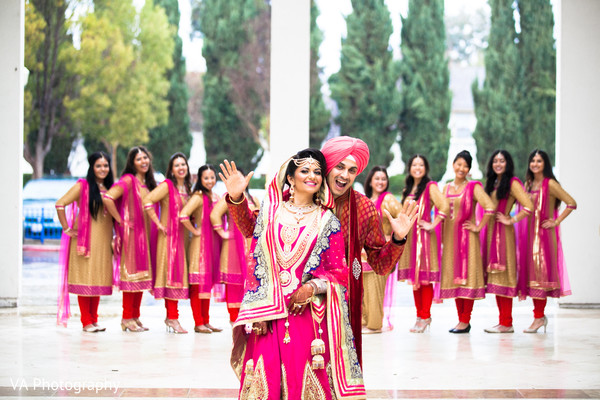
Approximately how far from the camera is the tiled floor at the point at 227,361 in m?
5.02

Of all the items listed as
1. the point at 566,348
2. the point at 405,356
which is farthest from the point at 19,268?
the point at 566,348

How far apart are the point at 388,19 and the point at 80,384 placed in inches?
679

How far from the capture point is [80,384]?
16.7 ft

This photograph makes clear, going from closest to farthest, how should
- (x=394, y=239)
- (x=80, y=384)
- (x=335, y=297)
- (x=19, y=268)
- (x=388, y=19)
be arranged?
(x=335, y=297) → (x=394, y=239) → (x=80, y=384) → (x=19, y=268) → (x=388, y=19)

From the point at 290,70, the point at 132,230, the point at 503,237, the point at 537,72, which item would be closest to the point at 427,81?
the point at 537,72

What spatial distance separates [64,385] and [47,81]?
18802mm

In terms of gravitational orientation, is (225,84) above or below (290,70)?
above

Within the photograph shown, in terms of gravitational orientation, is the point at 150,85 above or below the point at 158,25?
below

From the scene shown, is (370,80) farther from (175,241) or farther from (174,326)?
(174,326)

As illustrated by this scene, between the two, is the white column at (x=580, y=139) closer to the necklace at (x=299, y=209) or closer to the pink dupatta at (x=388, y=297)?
the pink dupatta at (x=388, y=297)

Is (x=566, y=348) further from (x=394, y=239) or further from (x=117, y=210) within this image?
(x=117, y=210)

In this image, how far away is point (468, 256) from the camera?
7402mm

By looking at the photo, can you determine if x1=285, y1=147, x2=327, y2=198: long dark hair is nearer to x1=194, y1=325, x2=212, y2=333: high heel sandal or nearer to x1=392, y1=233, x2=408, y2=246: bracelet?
x1=392, y1=233, x2=408, y2=246: bracelet

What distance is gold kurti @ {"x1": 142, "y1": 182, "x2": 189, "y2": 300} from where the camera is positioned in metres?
7.30
